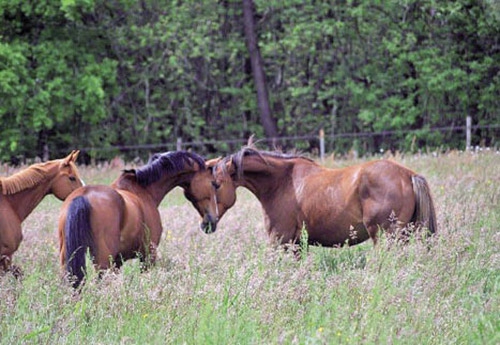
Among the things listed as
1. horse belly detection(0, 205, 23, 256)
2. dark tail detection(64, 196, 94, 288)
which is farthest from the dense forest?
dark tail detection(64, 196, 94, 288)

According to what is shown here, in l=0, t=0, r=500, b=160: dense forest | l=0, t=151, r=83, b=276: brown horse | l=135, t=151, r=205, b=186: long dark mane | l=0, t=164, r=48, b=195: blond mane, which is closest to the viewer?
l=0, t=151, r=83, b=276: brown horse

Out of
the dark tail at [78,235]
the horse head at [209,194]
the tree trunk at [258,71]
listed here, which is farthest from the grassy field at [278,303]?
the tree trunk at [258,71]

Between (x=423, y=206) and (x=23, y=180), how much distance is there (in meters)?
4.15

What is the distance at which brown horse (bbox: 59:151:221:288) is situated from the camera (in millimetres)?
7211

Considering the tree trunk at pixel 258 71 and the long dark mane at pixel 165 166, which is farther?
the tree trunk at pixel 258 71

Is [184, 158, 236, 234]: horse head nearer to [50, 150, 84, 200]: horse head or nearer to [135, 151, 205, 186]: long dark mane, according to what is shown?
[135, 151, 205, 186]: long dark mane

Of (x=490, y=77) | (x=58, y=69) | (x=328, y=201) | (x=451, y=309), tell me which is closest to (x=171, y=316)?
(x=451, y=309)

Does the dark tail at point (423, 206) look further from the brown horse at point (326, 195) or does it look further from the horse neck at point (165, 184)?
the horse neck at point (165, 184)

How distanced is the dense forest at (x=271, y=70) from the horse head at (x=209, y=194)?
1814 cm

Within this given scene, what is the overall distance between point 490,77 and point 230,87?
948 cm

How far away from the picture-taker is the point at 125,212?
26.0 ft

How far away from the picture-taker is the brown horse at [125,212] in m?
7.21

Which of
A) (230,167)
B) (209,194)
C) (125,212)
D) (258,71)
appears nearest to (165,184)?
(209,194)

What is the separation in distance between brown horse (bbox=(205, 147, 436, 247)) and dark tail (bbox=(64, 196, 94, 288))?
246 centimetres
